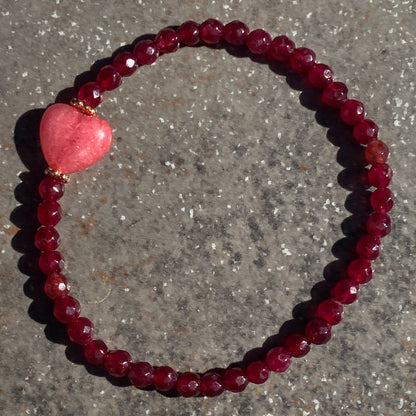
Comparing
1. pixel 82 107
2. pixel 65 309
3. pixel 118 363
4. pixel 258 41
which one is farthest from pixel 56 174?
pixel 258 41

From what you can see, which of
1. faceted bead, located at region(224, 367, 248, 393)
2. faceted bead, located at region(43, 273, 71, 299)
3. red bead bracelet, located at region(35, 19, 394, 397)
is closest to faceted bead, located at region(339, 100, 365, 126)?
red bead bracelet, located at region(35, 19, 394, 397)

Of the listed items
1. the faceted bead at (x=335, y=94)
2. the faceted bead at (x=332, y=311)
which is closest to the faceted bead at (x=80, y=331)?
the faceted bead at (x=332, y=311)

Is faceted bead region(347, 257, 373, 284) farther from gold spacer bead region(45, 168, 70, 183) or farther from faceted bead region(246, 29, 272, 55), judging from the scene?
gold spacer bead region(45, 168, 70, 183)

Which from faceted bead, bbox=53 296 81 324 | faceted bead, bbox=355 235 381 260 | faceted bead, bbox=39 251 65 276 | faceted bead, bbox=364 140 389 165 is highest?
faceted bead, bbox=364 140 389 165

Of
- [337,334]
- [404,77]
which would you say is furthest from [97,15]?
[337,334]

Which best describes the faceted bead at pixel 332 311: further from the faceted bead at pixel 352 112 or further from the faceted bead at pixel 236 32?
the faceted bead at pixel 236 32
